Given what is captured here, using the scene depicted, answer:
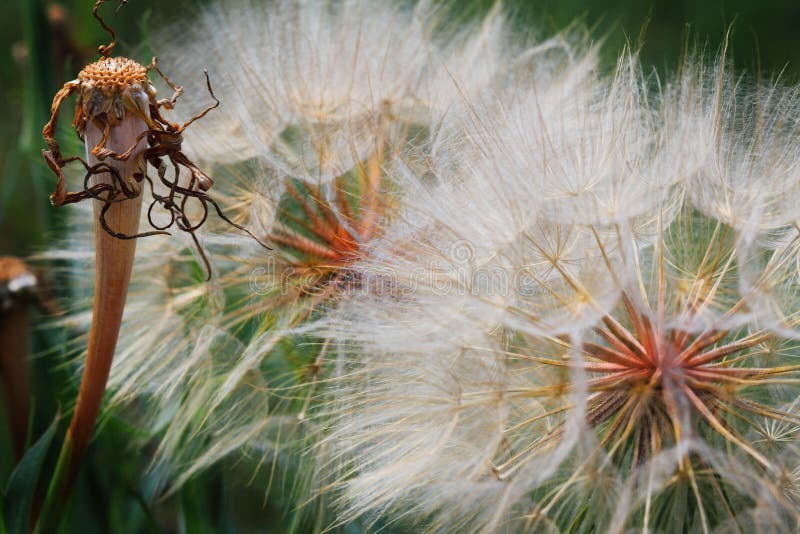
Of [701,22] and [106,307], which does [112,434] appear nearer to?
[106,307]

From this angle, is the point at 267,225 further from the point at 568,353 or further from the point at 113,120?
the point at 568,353

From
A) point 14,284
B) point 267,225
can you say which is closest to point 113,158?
point 267,225

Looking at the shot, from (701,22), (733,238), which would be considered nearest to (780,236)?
(733,238)

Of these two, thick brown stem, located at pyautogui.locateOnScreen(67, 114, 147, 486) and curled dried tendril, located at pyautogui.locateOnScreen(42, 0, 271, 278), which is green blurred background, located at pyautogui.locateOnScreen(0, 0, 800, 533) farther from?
curled dried tendril, located at pyautogui.locateOnScreen(42, 0, 271, 278)

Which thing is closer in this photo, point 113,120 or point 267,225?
point 113,120

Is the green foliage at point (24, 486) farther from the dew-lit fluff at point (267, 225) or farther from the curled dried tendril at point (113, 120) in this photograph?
the curled dried tendril at point (113, 120)

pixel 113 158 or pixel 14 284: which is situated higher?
pixel 113 158

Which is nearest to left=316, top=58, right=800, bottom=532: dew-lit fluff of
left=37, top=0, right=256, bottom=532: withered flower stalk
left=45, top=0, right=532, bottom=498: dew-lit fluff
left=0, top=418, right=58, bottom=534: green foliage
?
left=45, top=0, right=532, bottom=498: dew-lit fluff
